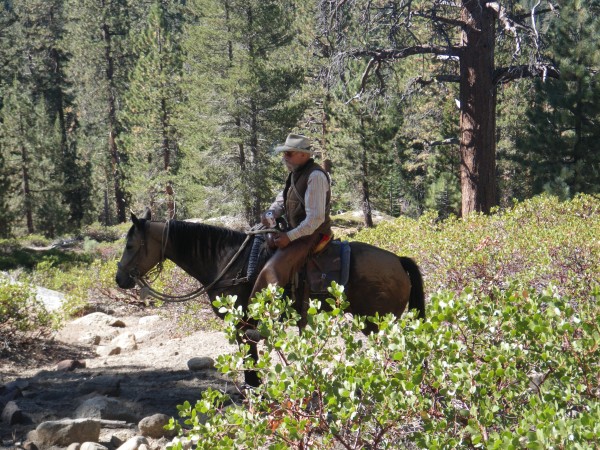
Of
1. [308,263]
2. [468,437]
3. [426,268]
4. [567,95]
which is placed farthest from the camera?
[567,95]

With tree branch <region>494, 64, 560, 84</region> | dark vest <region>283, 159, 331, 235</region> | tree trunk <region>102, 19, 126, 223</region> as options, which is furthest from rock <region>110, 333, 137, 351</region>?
tree trunk <region>102, 19, 126, 223</region>

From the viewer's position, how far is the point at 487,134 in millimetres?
11719

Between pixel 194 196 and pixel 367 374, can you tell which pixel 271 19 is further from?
pixel 367 374

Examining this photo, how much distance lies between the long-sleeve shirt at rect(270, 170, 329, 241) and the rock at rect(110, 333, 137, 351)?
5403 mm

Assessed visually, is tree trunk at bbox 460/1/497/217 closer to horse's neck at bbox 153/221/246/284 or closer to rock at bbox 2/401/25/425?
horse's neck at bbox 153/221/246/284

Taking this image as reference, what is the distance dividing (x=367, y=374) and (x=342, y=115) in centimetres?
3096

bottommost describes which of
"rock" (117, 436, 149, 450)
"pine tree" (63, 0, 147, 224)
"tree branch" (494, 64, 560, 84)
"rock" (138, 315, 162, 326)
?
"rock" (138, 315, 162, 326)

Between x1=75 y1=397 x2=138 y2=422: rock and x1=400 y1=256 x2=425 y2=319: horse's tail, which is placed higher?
x1=400 y1=256 x2=425 y2=319: horse's tail

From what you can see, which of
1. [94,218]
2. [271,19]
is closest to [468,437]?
[271,19]

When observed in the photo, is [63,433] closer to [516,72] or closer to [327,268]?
[327,268]

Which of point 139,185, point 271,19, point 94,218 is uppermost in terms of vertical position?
point 271,19

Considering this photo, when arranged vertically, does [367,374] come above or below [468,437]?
above

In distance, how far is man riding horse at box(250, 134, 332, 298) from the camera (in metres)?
5.71

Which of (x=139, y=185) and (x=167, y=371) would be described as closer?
(x=167, y=371)
